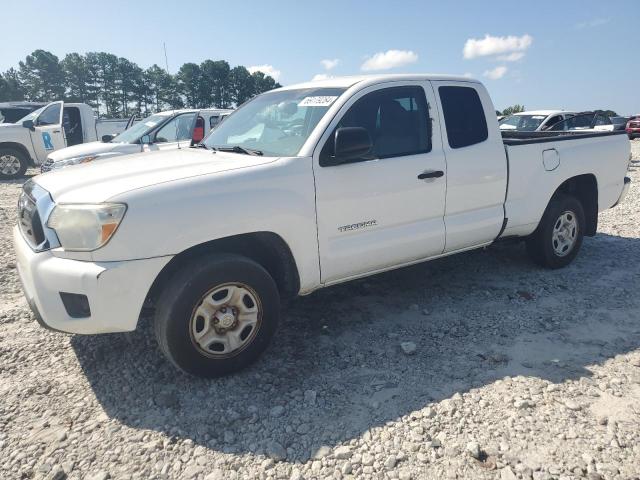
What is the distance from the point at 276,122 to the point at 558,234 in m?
3.16

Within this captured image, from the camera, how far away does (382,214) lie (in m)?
3.45

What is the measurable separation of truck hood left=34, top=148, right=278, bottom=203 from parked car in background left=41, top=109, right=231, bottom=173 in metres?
5.41

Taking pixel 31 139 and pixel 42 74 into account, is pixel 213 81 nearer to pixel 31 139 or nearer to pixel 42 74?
pixel 42 74

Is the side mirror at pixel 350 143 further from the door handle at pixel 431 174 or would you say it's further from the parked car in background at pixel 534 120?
the parked car in background at pixel 534 120

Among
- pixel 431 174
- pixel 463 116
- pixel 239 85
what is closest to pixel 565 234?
pixel 463 116

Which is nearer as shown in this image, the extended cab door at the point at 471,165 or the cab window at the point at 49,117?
the extended cab door at the point at 471,165

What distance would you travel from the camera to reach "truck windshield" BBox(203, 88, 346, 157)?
3.35 meters

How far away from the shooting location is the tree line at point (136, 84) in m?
70.9

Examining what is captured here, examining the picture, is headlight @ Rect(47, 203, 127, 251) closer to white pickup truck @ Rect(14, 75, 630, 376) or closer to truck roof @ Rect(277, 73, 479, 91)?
white pickup truck @ Rect(14, 75, 630, 376)

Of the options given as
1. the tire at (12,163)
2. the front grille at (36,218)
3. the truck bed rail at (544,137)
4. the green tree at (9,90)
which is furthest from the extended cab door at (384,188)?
the green tree at (9,90)

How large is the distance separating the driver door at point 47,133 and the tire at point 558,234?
12.4m

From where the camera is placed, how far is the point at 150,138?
9008 mm

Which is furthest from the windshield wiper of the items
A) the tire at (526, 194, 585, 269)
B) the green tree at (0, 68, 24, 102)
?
the green tree at (0, 68, 24, 102)

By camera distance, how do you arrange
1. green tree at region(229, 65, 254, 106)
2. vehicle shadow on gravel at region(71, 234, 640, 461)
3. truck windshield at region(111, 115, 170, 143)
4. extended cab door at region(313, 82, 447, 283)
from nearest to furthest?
1. vehicle shadow on gravel at region(71, 234, 640, 461)
2. extended cab door at region(313, 82, 447, 283)
3. truck windshield at region(111, 115, 170, 143)
4. green tree at region(229, 65, 254, 106)
